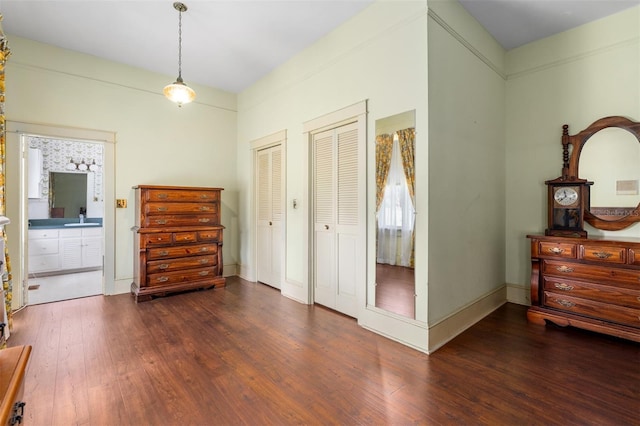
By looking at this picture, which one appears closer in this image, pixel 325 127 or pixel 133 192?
pixel 325 127

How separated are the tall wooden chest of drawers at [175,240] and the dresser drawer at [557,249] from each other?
14.0 ft

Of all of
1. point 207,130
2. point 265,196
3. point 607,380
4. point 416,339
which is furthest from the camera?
point 207,130

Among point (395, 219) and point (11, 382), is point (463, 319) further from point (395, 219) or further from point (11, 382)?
point (11, 382)

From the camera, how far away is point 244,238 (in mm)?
5375

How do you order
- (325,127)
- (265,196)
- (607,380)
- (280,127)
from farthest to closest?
(265,196) < (280,127) < (325,127) < (607,380)

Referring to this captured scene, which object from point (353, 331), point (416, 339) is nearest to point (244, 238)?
point (353, 331)

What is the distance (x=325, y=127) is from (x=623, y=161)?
3.28 metres

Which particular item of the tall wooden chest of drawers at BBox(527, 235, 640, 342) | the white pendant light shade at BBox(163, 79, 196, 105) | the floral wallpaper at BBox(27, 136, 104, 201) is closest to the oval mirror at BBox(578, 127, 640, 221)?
the tall wooden chest of drawers at BBox(527, 235, 640, 342)

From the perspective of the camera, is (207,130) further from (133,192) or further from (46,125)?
(46,125)

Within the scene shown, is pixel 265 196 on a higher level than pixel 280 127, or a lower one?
lower

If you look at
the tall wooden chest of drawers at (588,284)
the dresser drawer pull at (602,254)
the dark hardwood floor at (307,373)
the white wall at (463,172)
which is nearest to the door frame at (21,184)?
the dark hardwood floor at (307,373)

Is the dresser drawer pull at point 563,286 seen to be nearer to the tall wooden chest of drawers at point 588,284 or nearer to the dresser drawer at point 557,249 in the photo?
the tall wooden chest of drawers at point 588,284

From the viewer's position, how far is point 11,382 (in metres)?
0.86

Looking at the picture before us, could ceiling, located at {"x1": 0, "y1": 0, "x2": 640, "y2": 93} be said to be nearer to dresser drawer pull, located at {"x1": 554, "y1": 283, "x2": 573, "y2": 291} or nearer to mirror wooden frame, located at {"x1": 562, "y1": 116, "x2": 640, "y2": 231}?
mirror wooden frame, located at {"x1": 562, "y1": 116, "x2": 640, "y2": 231}
